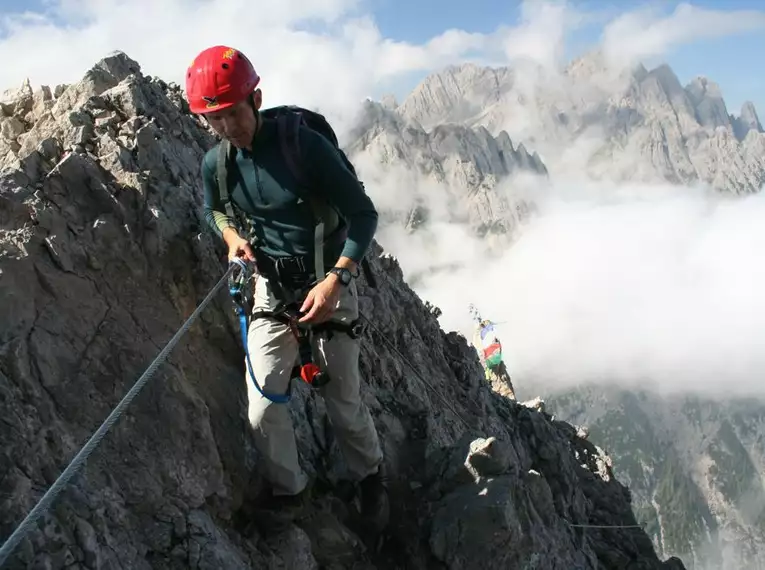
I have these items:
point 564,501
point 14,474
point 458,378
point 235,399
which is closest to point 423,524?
point 235,399

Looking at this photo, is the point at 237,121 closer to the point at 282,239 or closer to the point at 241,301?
the point at 282,239

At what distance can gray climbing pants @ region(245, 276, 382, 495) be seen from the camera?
759 cm

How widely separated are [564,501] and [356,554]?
40.5ft

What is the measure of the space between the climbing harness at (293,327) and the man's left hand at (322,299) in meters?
0.62

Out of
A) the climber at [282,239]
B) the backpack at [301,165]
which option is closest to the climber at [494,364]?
the climber at [282,239]

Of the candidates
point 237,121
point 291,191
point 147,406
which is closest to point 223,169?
point 237,121

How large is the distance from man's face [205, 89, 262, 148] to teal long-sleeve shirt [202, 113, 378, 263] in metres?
0.14

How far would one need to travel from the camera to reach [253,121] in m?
6.85

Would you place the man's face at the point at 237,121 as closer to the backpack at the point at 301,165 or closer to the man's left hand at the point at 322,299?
the backpack at the point at 301,165

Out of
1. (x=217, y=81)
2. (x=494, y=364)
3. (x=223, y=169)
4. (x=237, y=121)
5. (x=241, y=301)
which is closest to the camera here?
(x=217, y=81)

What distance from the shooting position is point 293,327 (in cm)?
774

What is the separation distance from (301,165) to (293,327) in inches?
78.5

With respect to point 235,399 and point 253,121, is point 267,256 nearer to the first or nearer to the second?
point 253,121

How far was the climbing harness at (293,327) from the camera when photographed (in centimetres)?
757
